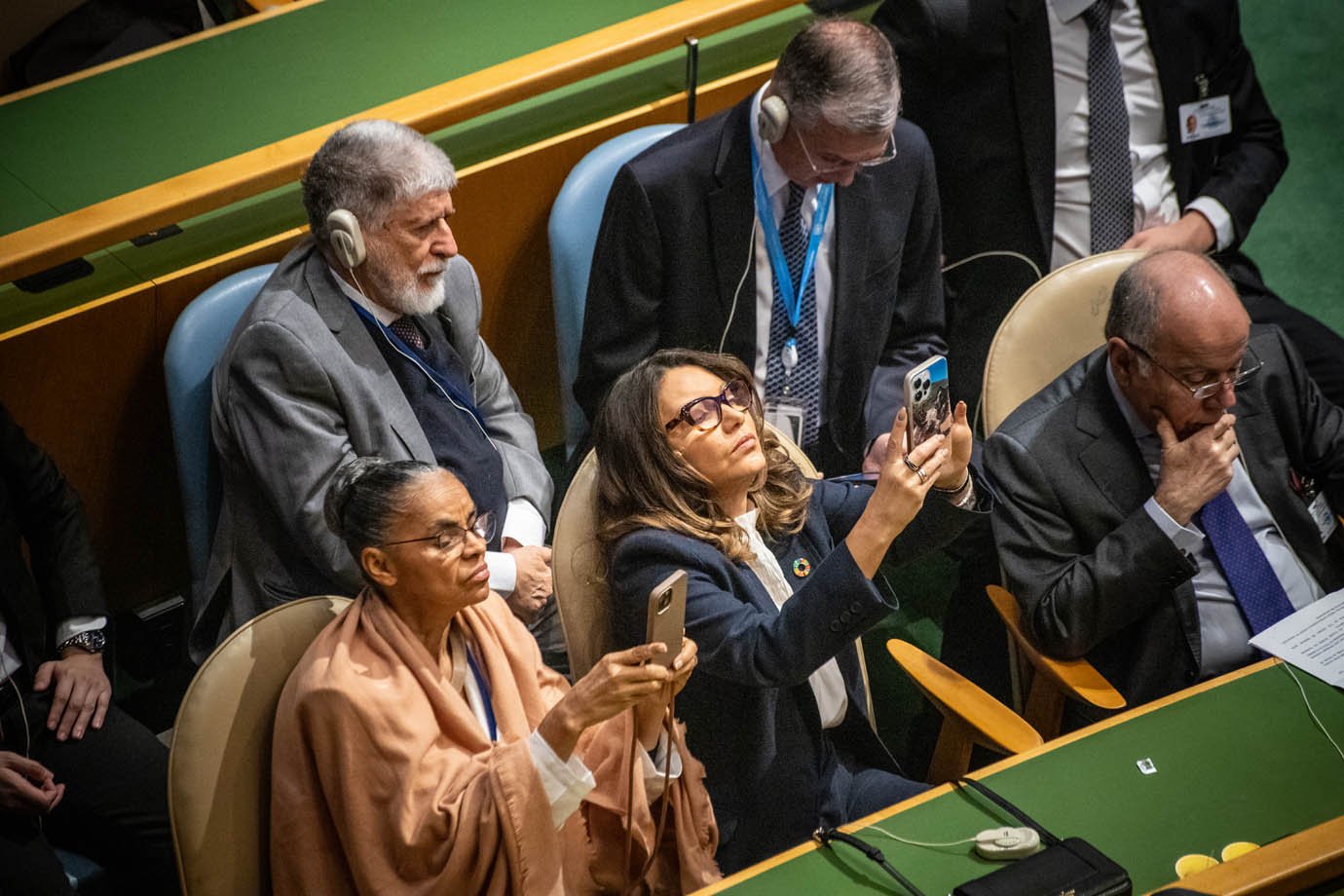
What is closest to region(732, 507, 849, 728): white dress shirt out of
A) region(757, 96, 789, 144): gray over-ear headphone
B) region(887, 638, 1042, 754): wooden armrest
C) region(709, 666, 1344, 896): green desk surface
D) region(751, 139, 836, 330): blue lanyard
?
region(887, 638, 1042, 754): wooden armrest

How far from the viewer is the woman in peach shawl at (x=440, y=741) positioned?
2230mm

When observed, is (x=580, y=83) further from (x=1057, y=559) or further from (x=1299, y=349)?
(x=1299, y=349)

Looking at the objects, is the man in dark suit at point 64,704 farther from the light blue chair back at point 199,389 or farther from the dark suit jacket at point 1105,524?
the dark suit jacket at point 1105,524

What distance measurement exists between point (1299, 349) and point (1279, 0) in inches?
98.6

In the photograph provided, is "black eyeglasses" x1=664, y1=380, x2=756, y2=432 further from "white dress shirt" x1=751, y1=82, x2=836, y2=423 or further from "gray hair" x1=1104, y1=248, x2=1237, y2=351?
"gray hair" x1=1104, y1=248, x2=1237, y2=351

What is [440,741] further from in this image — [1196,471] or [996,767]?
[1196,471]

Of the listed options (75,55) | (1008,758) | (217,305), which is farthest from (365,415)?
(75,55)

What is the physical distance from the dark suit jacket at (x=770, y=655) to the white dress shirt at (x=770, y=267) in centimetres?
51

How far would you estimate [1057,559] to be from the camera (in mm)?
2861

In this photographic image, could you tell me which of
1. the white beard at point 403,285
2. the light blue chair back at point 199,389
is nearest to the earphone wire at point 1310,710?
the white beard at point 403,285

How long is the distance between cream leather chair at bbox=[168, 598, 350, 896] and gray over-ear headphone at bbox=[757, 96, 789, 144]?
135 centimetres

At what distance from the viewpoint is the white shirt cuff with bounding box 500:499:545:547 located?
302cm

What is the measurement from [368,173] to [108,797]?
1.15 m

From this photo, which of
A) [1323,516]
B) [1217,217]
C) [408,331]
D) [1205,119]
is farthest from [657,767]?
[1205,119]
